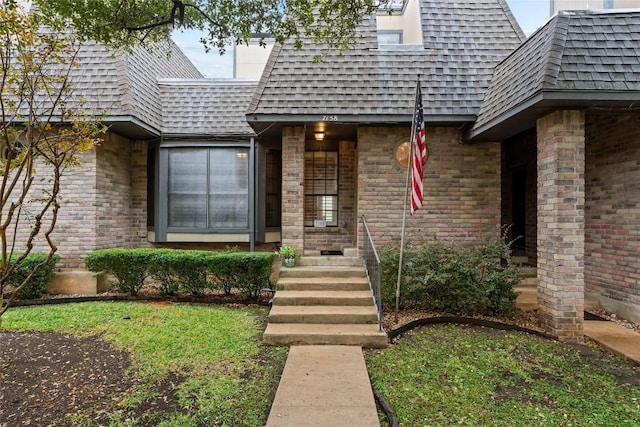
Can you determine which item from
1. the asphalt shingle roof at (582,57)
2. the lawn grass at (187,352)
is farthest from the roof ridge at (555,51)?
the lawn grass at (187,352)

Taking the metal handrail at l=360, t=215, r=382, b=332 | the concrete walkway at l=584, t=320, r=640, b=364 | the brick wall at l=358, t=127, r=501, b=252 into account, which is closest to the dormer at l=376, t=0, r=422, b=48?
the brick wall at l=358, t=127, r=501, b=252

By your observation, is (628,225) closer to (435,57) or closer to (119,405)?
(435,57)

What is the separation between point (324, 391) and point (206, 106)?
7657 mm

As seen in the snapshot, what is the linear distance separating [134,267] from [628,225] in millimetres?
8866

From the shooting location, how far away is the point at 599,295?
21.3 feet

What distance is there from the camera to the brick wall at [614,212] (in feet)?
19.0

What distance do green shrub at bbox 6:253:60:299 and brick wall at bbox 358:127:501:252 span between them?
6.38 m

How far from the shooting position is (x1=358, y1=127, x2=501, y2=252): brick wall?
7242mm

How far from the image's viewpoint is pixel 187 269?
6.93m

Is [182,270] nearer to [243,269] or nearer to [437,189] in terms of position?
[243,269]

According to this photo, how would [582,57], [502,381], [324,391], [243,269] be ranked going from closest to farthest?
[324,391] → [502,381] → [582,57] → [243,269]

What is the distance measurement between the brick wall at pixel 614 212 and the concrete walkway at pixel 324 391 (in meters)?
4.78

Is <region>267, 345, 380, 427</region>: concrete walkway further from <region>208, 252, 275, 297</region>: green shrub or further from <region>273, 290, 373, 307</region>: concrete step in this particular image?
<region>208, 252, 275, 297</region>: green shrub

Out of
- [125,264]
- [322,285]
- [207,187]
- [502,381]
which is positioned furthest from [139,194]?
[502,381]
